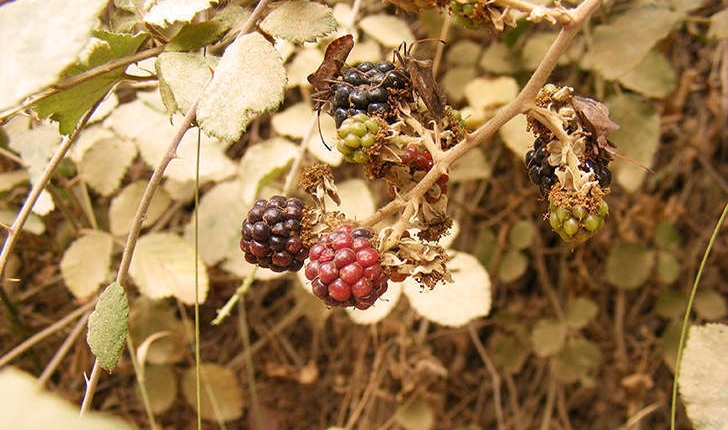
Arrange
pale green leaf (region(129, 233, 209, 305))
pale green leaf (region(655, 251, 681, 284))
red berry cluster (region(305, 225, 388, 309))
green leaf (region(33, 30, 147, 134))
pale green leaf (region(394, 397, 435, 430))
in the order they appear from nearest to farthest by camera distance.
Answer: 1. red berry cluster (region(305, 225, 388, 309))
2. green leaf (region(33, 30, 147, 134))
3. pale green leaf (region(129, 233, 209, 305))
4. pale green leaf (region(394, 397, 435, 430))
5. pale green leaf (region(655, 251, 681, 284))

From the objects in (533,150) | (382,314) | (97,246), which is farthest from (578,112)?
(97,246)

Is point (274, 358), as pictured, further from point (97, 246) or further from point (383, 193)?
point (97, 246)

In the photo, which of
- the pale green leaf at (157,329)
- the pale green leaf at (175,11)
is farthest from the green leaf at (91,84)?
the pale green leaf at (157,329)

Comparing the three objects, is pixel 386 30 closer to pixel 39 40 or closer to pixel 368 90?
pixel 368 90

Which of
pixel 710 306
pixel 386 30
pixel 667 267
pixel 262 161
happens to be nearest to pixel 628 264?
pixel 667 267

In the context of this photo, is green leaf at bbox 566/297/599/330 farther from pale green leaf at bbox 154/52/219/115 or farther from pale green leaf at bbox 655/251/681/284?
pale green leaf at bbox 154/52/219/115

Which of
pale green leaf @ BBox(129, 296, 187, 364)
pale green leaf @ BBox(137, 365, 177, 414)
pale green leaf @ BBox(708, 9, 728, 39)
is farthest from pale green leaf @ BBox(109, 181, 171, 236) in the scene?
pale green leaf @ BBox(708, 9, 728, 39)

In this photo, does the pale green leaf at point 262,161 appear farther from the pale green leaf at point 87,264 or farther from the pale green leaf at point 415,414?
the pale green leaf at point 415,414
